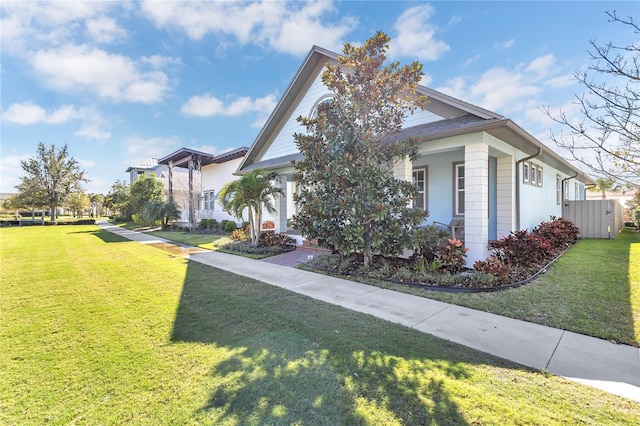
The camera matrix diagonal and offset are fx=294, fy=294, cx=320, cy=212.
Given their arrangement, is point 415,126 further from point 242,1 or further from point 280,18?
point 242,1

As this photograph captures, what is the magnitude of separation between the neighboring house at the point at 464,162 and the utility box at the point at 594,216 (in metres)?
0.59

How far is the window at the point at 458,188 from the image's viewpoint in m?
10.0

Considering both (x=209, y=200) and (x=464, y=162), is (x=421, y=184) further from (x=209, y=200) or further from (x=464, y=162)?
(x=209, y=200)

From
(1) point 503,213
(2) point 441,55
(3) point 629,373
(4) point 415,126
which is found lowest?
(3) point 629,373

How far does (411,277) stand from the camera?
670 cm

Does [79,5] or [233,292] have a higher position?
[79,5]

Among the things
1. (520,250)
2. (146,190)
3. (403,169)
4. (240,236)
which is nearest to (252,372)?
(403,169)

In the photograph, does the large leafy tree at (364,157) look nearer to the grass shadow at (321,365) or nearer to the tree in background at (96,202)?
the grass shadow at (321,365)

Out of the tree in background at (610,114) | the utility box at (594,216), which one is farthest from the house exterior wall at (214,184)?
the utility box at (594,216)

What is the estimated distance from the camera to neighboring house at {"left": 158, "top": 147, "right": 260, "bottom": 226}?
20.7 m

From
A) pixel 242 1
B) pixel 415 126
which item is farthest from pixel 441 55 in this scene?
pixel 242 1

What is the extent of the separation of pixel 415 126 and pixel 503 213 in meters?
3.88

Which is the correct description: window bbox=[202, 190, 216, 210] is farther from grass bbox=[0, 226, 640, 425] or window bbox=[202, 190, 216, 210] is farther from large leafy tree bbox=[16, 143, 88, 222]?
large leafy tree bbox=[16, 143, 88, 222]

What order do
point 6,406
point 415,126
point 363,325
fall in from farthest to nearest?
1. point 415,126
2. point 363,325
3. point 6,406
